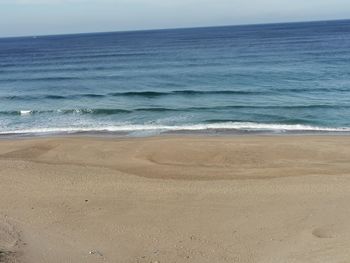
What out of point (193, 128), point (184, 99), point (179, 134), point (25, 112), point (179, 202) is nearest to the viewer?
point (179, 202)

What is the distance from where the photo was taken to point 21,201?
42.5ft

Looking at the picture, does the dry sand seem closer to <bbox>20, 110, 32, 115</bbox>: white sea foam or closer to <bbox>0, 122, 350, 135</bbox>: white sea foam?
<bbox>0, 122, 350, 135</bbox>: white sea foam

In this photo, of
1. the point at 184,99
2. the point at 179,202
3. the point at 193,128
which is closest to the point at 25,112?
the point at 184,99

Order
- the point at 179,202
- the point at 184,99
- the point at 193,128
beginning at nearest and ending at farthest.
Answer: the point at 179,202, the point at 193,128, the point at 184,99

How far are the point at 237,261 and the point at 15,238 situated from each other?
4817 millimetres

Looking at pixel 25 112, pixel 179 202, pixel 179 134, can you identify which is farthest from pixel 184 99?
pixel 179 202

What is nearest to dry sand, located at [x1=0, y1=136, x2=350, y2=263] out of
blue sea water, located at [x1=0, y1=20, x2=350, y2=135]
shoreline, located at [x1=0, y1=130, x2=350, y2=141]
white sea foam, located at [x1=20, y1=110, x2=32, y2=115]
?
shoreline, located at [x1=0, y1=130, x2=350, y2=141]

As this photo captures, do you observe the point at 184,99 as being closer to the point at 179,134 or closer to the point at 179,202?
the point at 179,134

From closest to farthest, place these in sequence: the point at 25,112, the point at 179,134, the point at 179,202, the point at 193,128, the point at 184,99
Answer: the point at 179,202
the point at 179,134
the point at 193,128
the point at 25,112
the point at 184,99

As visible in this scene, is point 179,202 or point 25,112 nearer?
point 179,202

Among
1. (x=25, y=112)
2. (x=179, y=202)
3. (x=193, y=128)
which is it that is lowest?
(x=193, y=128)

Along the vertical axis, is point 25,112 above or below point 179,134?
above

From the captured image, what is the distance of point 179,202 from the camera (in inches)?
495

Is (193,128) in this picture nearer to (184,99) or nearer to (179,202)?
(184,99)
